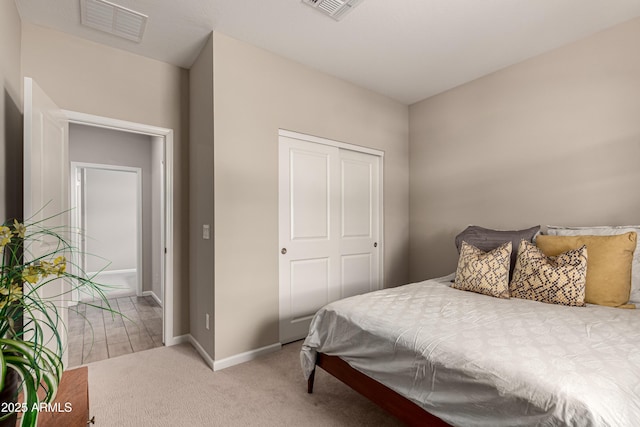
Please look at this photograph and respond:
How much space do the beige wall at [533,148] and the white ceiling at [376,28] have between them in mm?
239

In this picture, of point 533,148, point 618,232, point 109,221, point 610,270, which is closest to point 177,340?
point 610,270

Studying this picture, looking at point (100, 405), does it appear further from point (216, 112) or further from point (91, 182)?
point (91, 182)

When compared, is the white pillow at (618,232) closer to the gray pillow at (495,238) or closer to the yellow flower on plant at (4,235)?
the gray pillow at (495,238)

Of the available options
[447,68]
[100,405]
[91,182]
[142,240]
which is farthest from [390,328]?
[91,182]

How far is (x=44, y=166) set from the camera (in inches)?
78.7

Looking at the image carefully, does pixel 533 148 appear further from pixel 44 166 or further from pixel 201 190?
pixel 44 166

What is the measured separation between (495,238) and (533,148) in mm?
949

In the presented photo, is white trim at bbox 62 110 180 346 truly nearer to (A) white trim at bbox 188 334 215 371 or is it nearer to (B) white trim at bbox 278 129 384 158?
(A) white trim at bbox 188 334 215 371

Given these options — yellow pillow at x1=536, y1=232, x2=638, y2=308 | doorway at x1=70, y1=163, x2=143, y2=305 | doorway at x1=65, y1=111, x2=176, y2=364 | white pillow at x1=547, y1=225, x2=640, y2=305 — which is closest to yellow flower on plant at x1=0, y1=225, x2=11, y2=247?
doorway at x1=65, y1=111, x2=176, y2=364

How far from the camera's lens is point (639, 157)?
2.30 meters

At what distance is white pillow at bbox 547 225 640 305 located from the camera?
6.54 feet

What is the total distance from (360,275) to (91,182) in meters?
6.17

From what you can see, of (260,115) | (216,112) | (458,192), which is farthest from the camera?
(458,192)

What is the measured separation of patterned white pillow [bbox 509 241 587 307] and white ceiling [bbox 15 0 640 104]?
1697 mm
